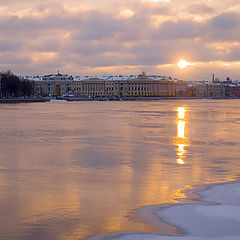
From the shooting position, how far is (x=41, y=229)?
4.81 m

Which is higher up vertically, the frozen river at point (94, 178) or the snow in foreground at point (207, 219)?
the frozen river at point (94, 178)

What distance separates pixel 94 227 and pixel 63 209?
2.25 feet

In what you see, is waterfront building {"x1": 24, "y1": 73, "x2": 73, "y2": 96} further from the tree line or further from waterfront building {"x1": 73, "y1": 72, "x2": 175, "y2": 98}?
the tree line

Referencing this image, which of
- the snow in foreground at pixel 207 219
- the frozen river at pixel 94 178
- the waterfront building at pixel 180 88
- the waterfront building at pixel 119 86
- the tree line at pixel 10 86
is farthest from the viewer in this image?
the waterfront building at pixel 180 88

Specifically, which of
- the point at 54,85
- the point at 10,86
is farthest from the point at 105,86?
the point at 10,86

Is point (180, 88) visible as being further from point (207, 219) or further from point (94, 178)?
point (207, 219)

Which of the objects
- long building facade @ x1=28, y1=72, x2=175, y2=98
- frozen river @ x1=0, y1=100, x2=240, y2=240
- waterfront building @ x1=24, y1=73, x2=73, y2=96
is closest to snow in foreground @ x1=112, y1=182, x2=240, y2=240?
frozen river @ x1=0, y1=100, x2=240, y2=240

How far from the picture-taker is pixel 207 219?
202 inches

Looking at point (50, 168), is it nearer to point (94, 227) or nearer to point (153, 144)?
point (94, 227)

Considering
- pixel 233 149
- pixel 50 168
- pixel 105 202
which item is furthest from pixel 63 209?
pixel 233 149

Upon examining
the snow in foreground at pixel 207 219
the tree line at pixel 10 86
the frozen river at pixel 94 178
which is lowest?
the snow in foreground at pixel 207 219

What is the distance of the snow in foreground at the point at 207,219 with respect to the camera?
462 centimetres

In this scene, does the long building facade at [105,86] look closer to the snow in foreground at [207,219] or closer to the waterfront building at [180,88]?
the waterfront building at [180,88]

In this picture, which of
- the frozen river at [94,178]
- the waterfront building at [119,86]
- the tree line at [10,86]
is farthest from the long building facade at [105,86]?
the frozen river at [94,178]
